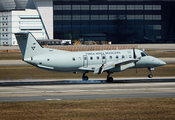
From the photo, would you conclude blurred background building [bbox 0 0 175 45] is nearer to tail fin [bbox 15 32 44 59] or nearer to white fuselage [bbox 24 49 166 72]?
white fuselage [bbox 24 49 166 72]

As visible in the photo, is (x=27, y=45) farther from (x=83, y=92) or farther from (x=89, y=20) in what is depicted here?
(x=89, y=20)

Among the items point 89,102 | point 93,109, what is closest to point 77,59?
point 89,102

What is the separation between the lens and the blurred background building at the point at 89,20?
156m

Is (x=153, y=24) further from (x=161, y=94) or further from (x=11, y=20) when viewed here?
(x=161, y=94)

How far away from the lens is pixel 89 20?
6225 inches

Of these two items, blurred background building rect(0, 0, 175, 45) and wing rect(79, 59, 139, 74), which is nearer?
wing rect(79, 59, 139, 74)

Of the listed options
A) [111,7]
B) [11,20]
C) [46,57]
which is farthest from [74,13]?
[46,57]

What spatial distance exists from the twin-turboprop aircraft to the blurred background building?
403ft

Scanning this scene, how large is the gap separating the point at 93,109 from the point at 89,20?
459 ft

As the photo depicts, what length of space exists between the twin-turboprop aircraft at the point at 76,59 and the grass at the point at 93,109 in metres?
10.9

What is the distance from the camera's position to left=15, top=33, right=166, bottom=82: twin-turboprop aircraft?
109 feet

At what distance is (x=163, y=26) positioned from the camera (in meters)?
166

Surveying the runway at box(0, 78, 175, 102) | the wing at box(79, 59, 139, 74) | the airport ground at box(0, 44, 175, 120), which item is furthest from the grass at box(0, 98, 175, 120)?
the wing at box(79, 59, 139, 74)

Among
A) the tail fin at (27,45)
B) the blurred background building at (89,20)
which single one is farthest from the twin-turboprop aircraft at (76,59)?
the blurred background building at (89,20)
